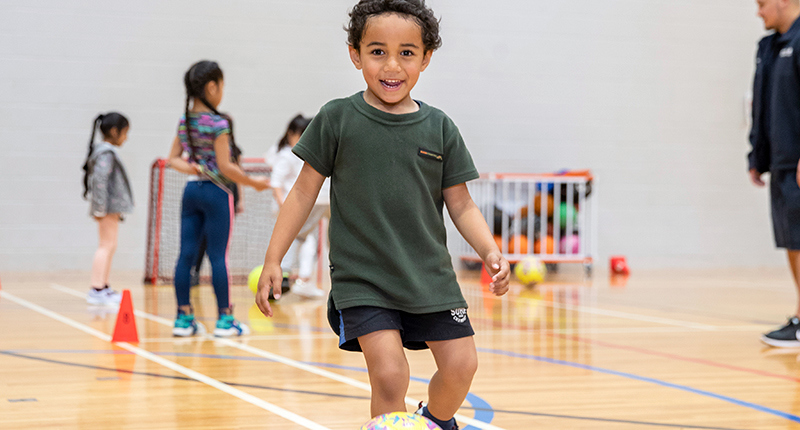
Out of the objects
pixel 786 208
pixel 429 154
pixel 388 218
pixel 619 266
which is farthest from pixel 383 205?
pixel 619 266

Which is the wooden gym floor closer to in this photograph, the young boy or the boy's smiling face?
the young boy

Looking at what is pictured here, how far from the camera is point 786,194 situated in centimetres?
418

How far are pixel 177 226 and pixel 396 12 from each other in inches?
A: 262

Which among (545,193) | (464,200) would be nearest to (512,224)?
(545,193)

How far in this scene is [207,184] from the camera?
4234mm

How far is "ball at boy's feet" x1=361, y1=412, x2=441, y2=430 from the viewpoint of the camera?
1.73 meters

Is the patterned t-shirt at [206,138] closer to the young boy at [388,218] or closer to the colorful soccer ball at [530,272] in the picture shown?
the young boy at [388,218]

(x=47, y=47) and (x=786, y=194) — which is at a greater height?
(x=47, y=47)

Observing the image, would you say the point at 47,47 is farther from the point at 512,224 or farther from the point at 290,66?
the point at 512,224

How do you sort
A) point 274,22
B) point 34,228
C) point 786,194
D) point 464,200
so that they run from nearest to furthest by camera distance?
point 464,200 → point 786,194 → point 34,228 → point 274,22

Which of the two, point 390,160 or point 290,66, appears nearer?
point 390,160

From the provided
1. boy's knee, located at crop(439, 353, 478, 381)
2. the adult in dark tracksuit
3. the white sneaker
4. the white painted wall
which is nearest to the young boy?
boy's knee, located at crop(439, 353, 478, 381)

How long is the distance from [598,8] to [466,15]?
5.85ft

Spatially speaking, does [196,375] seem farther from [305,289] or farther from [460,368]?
[305,289]
